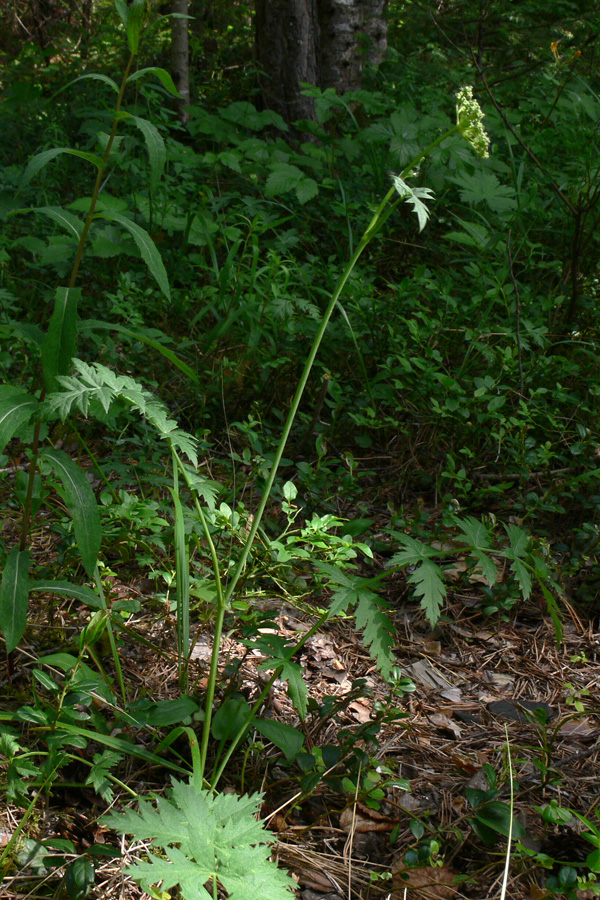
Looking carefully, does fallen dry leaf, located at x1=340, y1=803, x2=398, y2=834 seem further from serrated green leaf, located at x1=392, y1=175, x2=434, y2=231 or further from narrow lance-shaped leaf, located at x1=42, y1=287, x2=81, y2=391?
serrated green leaf, located at x1=392, y1=175, x2=434, y2=231

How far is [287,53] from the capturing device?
191 inches

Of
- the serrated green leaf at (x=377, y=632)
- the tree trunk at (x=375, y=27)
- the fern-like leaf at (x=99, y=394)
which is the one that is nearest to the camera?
the fern-like leaf at (x=99, y=394)

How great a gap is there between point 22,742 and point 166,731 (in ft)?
1.07

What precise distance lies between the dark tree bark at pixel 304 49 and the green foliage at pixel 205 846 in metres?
4.98

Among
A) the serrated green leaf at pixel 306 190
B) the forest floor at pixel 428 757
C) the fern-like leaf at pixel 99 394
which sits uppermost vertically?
the fern-like leaf at pixel 99 394

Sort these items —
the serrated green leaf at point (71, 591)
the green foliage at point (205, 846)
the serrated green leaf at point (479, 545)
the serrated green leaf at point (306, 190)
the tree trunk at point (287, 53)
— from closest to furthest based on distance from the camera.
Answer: the green foliage at point (205, 846), the serrated green leaf at point (479, 545), the serrated green leaf at point (71, 591), the serrated green leaf at point (306, 190), the tree trunk at point (287, 53)

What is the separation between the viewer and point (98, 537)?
141cm

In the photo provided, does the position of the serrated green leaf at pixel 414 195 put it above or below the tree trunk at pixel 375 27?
below

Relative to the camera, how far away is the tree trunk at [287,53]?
4.75 m

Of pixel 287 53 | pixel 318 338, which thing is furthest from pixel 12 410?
pixel 287 53

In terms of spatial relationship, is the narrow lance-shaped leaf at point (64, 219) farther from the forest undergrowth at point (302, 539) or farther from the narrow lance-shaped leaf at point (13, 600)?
the narrow lance-shaped leaf at point (13, 600)

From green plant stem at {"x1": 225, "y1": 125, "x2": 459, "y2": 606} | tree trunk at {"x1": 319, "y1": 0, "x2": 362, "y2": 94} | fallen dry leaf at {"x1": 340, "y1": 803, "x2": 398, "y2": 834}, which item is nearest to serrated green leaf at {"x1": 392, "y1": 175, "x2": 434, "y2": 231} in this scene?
green plant stem at {"x1": 225, "y1": 125, "x2": 459, "y2": 606}

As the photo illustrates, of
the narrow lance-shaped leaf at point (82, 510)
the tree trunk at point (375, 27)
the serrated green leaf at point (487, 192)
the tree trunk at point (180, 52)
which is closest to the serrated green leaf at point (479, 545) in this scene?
the narrow lance-shaped leaf at point (82, 510)

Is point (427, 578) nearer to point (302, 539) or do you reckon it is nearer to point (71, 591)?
point (302, 539)
